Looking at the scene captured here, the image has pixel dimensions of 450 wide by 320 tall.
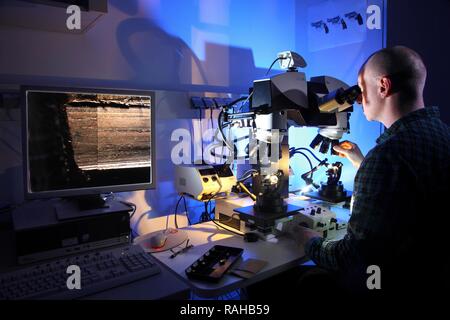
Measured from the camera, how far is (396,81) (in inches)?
46.1

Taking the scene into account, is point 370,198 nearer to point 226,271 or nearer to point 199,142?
point 226,271

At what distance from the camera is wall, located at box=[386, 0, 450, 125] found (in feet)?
6.15

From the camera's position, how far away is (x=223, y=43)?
2.05 metres

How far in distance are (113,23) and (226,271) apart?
131 cm

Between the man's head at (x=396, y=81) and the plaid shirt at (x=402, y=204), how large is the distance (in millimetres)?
152

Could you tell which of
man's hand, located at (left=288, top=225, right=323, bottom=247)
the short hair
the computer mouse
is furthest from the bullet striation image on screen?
the short hair

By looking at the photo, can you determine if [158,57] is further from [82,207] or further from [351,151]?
[351,151]

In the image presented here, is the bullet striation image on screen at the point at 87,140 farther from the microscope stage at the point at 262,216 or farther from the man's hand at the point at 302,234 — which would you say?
the man's hand at the point at 302,234

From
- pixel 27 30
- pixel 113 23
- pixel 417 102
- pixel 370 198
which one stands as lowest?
pixel 370 198

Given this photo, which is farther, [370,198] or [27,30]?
[27,30]

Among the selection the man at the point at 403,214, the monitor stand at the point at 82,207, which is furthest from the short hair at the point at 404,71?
the monitor stand at the point at 82,207

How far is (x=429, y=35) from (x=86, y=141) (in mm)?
2069
